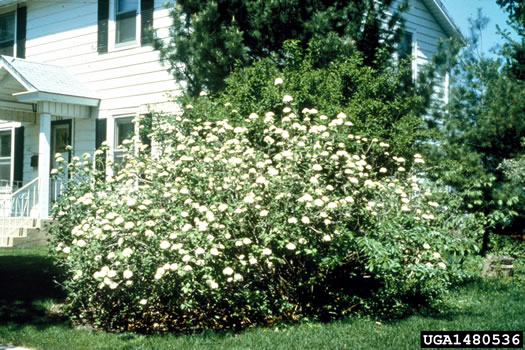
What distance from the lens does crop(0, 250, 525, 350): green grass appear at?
15.7 ft

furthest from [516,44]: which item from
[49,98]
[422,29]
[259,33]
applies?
[49,98]

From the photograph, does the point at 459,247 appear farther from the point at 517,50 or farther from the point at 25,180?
the point at 25,180

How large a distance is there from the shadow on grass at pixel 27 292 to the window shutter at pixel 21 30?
23.0ft

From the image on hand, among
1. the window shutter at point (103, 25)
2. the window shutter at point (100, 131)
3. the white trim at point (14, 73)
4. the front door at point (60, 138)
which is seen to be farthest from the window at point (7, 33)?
the window shutter at point (100, 131)

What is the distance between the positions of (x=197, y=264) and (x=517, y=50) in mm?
10032

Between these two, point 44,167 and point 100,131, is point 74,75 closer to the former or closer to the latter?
point 100,131

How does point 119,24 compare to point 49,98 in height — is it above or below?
above

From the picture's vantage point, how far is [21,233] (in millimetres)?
10328

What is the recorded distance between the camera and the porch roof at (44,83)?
36.2ft

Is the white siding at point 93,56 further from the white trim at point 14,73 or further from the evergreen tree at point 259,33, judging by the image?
the evergreen tree at point 259,33

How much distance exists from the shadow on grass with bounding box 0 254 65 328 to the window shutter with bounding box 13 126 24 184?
190 inches

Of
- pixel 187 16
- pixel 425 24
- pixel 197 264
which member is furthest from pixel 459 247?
pixel 425 24

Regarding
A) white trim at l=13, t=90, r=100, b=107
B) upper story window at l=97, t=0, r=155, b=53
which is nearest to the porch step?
white trim at l=13, t=90, r=100, b=107

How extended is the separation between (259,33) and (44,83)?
5.26 metres
